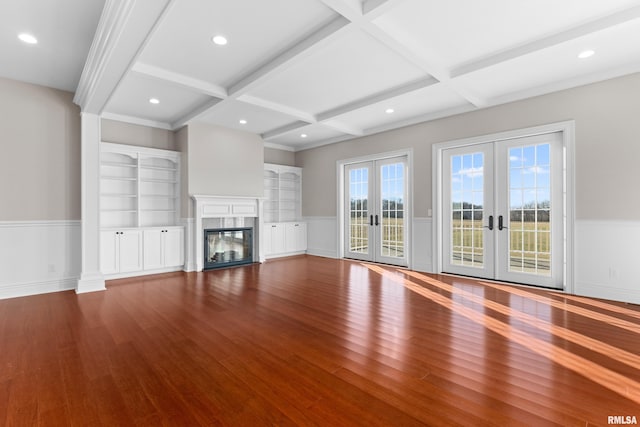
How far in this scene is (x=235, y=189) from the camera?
673 centimetres

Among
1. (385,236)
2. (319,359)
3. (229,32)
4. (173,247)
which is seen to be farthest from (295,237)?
(319,359)

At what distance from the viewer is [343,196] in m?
7.62

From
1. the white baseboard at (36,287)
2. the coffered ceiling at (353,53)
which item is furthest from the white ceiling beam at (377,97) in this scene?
the white baseboard at (36,287)

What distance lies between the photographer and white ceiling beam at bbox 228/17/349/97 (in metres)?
3.03

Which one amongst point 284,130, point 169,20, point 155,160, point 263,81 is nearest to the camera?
point 169,20

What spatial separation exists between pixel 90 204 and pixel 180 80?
2.40 meters

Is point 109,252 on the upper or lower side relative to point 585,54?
lower

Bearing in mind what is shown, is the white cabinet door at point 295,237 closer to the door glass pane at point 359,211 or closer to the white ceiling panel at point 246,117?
the door glass pane at point 359,211

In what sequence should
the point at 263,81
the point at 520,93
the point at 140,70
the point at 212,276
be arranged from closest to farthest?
the point at 140,70
the point at 263,81
the point at 520,93
the point at 212,276

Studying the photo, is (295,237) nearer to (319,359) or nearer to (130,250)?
(130,250)

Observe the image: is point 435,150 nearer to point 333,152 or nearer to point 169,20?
point 333,152

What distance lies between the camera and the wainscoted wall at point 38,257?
428 cm

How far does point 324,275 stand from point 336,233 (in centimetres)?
216

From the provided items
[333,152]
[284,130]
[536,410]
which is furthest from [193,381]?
[333,152]
